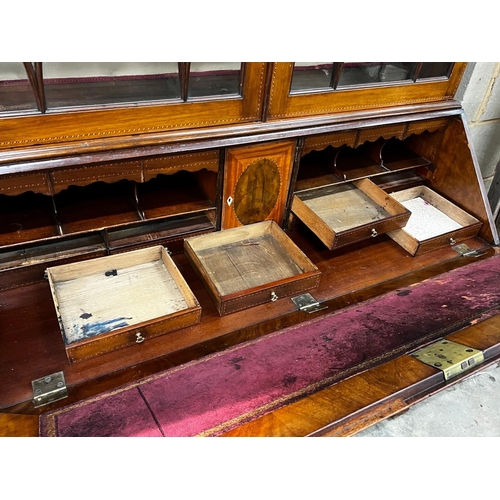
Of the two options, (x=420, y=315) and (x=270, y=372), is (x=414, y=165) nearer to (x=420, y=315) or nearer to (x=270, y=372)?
(x=420, y=315)

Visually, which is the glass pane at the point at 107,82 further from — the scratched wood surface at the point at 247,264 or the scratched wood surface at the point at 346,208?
the scratched wood surface at the point at 346,208

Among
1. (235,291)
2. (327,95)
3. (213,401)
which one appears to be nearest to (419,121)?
(327,95)

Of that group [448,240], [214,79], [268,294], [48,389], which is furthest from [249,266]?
[448,240]

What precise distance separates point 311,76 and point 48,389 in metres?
1.23

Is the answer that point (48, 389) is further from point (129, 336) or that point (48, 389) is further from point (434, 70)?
point (434, 70)

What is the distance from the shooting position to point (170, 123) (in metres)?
1.31

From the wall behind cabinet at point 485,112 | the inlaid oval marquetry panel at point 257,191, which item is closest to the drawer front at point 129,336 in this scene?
the inlaid oval marquetry panel at point 257,191

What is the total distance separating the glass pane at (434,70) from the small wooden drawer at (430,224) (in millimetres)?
521

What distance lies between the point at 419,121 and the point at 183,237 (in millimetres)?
1074

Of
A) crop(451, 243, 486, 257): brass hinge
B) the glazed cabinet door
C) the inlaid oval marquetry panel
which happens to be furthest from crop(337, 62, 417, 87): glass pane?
crop(451, 243, 486, 257): brass hinge

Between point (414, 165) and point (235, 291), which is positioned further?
point (414, 165)

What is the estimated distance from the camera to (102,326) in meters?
1.34

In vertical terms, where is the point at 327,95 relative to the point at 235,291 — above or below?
above

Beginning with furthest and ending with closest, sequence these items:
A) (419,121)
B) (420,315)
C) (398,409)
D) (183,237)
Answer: (419,121)
(183,237)
(420,315)
(398,409)
